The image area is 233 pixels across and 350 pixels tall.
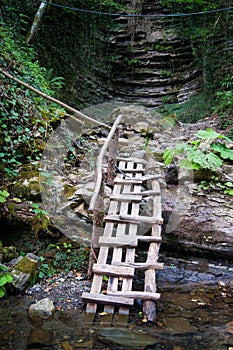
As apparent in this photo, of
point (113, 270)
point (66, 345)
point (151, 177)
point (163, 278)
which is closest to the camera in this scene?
point (66, 345)

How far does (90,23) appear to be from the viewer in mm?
11477

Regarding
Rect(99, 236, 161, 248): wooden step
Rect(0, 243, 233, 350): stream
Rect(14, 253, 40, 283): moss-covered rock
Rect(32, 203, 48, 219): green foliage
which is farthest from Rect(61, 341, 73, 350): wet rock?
Rect(32, 203, 48, 219): green foliage

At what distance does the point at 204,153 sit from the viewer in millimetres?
5309

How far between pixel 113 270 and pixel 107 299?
1.19 ft

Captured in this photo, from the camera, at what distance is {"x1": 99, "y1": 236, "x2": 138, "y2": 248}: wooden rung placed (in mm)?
3361

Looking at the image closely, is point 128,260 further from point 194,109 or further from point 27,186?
point 194,109

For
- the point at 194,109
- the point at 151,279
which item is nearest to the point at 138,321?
the point at 151,279

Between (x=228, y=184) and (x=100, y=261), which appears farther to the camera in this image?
(x=228, y=184)

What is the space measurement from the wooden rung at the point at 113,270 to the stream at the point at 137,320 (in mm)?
315

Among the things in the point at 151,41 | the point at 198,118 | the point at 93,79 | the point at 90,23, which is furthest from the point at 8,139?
the point at 151,41

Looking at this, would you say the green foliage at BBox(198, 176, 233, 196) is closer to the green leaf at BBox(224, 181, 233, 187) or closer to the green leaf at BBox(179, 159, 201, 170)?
the green leaf at BBox(224, 181, 233, 187)

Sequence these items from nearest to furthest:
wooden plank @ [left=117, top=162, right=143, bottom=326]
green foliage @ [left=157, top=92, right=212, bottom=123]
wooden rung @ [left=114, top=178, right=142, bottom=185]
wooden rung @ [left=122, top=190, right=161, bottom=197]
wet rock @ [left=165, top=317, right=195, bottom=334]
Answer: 1. wet rock @ [left=165, top=317, right=195, bottom=334]
2. wooden plank @ [left=117, top=162, right=143, bottom=326]
3. wooden rung @ [left=122, top=190, right=161, bottom=197]
4. wooden rung @ [left=114, top=178, right=142, bottom=185]
5. green foliage @ [left=157, top=92, right=212, bottom=123]

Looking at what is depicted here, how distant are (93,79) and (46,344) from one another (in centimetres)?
1082

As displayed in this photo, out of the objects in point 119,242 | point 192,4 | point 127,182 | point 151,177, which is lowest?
point 119,242
